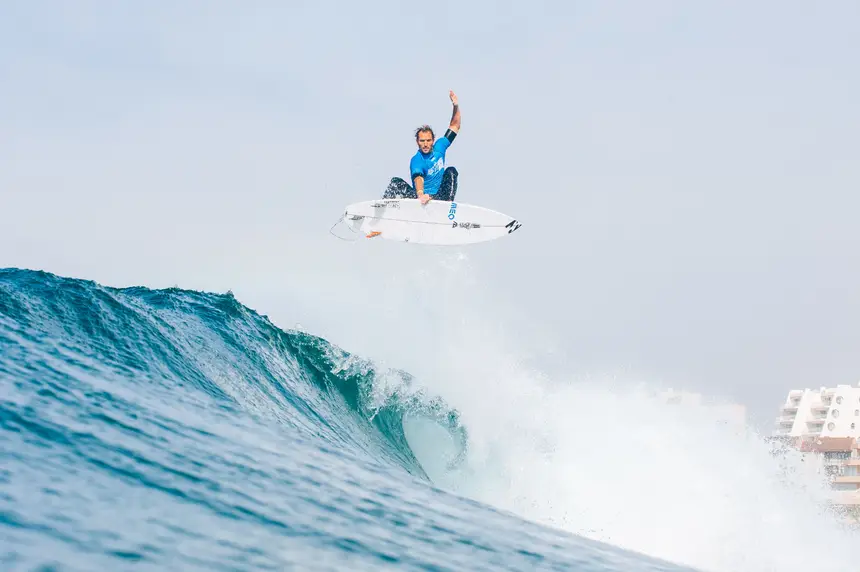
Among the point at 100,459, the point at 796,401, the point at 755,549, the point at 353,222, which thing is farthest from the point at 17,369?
the point at 796,401

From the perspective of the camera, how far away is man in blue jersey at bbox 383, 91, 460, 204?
1469 centimetres

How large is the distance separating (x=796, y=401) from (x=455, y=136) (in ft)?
308

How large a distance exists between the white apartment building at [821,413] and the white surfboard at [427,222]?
8445 cm

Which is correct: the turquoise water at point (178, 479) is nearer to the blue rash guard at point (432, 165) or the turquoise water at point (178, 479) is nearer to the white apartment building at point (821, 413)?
the blue rash guard at point (432, 165)

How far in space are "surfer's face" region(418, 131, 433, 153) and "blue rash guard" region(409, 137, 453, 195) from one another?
11 centimetres

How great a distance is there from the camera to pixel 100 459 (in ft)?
16.8

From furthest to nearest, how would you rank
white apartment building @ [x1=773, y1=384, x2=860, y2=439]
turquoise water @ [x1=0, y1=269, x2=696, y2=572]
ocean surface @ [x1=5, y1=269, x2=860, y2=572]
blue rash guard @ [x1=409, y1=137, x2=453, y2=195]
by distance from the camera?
white apartment building @ [x1=773, y1=384, x2=860, y2=439]
blue rash guard @ [x1=409, y1=137, x2=453, y2=195]
ocean surface @ [x1=5, y1=269, x2=860, y2=572]
turquoise water @ [x1=0, y1=269, x2=696, y2=572]

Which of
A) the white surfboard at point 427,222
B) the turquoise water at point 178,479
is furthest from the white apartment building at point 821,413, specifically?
the turquoise water at point 178,479

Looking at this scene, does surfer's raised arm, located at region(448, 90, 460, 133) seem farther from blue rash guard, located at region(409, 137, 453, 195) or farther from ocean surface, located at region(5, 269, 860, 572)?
ocean surface, located at region(5, 269, 860, 572)

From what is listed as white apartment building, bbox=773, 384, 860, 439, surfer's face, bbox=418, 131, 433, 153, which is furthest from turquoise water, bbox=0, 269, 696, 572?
white apartment building, bbox=773, 384, 860, 439

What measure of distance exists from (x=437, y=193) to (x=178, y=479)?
10.8 meters

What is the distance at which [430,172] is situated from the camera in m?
15.1

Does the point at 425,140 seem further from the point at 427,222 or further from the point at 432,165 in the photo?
the point at 427,222

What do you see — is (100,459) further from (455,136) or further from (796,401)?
(796,401)
